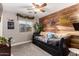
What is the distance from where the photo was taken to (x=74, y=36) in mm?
1998

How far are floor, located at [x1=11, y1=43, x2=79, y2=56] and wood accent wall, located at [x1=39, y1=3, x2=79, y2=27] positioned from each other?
1.57 ft

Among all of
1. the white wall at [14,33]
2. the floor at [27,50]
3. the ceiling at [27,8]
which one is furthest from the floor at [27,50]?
the ceiling at [27,8]

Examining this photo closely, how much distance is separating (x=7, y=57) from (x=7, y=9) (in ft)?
2.94

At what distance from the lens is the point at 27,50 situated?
6.95ft

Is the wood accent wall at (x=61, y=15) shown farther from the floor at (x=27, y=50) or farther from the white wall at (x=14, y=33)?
the floor at (x=27, y=50)

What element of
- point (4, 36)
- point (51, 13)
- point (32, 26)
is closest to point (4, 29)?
point (4, 36)

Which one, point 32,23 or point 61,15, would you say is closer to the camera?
point 61,15

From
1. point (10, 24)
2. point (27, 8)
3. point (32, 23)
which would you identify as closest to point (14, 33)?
point (10, 24)

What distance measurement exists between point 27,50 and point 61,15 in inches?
35.1

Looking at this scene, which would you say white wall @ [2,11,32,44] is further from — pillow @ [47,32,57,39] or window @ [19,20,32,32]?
pillow @ [47,32,57,39]

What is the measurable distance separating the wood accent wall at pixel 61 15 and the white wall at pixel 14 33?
0.37 meters

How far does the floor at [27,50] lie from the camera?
6.88ft

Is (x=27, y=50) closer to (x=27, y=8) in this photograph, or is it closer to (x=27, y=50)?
(x=27, y=50)

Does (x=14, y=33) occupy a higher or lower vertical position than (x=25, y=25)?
lower
